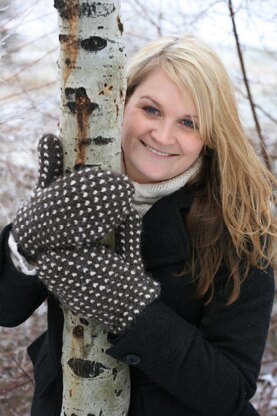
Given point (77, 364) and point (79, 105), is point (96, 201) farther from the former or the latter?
point (77, 364)

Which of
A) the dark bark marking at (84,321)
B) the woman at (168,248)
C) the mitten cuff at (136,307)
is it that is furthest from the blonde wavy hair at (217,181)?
the dark bark marking at (84,321)

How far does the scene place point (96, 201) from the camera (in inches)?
48.6

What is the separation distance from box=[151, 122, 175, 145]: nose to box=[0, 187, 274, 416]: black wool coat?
20 cm

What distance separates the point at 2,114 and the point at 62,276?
2328mm

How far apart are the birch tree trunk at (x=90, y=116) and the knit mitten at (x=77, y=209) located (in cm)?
9

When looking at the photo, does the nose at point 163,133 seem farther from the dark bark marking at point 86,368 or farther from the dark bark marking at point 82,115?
the dark bark marking at point 86,368

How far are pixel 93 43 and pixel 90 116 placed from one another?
0.56 ft

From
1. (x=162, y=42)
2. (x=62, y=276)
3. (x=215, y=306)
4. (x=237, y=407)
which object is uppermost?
(x=162, y=42)

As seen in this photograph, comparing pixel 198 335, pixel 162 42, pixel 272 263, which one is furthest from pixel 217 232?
pixel 162 42

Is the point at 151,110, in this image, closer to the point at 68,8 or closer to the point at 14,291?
the point at 68,8

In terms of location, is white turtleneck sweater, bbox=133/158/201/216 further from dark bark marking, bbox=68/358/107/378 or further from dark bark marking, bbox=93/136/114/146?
dark bark marking, bbox=68/358/107/378

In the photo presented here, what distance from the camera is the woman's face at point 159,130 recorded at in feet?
5.17

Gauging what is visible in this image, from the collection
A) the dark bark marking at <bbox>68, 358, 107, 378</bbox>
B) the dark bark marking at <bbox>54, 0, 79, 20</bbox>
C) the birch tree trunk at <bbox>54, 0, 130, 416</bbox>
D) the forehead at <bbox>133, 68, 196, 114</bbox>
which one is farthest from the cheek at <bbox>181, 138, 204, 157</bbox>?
the dark bark marking at <bbox>68, 358, 107, 378</bbox>

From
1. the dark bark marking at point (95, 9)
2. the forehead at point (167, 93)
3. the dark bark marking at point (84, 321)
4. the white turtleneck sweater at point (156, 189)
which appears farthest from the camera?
the white turtleneck sweater at point (156, 189)
